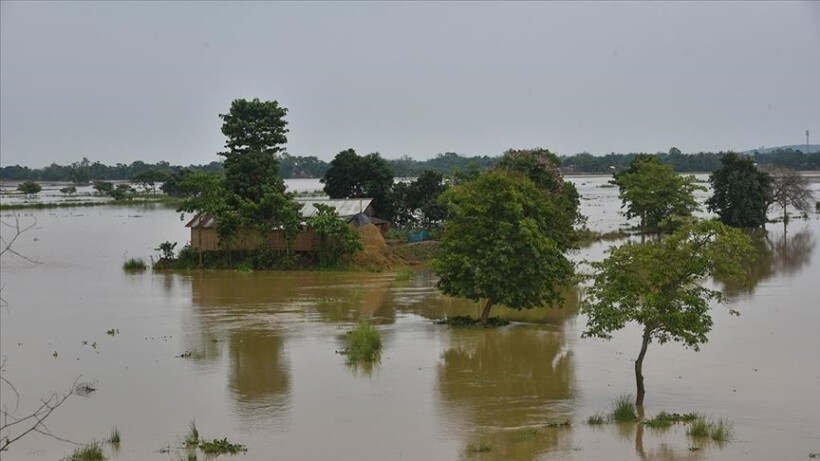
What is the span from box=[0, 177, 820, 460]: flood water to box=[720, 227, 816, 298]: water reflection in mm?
449

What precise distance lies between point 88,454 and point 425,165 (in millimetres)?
164821

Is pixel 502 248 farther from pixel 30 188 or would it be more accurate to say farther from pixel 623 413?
pixel 30 188

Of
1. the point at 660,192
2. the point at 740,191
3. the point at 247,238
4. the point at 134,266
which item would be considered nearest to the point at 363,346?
the point at 247,238

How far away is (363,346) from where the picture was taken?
19328 mm

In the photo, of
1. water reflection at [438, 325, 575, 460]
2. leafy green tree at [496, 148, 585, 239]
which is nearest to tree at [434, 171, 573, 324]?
water reflection at [438, 325, 575, 460]

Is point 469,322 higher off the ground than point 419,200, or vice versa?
point 419,200

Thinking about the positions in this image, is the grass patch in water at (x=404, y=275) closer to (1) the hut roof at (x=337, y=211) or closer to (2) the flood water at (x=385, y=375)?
(2) the flood water at (x=385, y=375)

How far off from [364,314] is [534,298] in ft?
16.9

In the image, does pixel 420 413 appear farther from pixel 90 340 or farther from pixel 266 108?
pixel 266 108

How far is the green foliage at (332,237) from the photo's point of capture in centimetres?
3403

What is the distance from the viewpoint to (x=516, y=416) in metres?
14.8

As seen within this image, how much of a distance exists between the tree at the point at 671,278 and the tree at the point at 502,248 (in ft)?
22.1

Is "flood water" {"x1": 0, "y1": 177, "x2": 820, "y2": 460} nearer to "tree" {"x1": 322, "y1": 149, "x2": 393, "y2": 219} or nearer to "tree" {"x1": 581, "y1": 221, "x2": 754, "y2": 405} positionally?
"tree" {"x1": 581, "y1": 221, "x2": 754, "y2": 405}

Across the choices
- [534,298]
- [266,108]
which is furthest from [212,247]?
[534,298]
